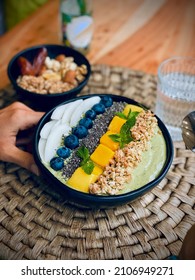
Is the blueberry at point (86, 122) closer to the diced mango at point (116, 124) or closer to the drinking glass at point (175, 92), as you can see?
the diced mango at point (116, 124)

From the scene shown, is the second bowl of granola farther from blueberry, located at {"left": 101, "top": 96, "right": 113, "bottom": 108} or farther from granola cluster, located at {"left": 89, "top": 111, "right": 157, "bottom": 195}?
granola cluster, located at {"left": 89, "top": 111, "right": 157, "bottom": 195}

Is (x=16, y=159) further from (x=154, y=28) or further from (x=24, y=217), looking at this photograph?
(x=154, y=28)

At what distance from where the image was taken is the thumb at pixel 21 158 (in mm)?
906

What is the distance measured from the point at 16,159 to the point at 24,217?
14cm

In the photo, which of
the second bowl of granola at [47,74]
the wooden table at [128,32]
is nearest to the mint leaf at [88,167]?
the second bowl of granola at [47,74]

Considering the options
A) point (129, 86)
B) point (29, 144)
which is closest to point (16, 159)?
point (29, 144)

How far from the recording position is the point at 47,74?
3.69 ft

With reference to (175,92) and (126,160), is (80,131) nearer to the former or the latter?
(126,160)

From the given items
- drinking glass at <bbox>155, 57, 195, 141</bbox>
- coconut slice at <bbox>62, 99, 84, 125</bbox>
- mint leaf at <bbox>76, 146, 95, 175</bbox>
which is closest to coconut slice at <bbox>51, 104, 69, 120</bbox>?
coconut slice at <bbox>62, 99, 84, 125</bbox>

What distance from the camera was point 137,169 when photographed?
0.85m

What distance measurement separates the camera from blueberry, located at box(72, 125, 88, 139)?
0.90m

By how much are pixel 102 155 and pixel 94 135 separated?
8cm
